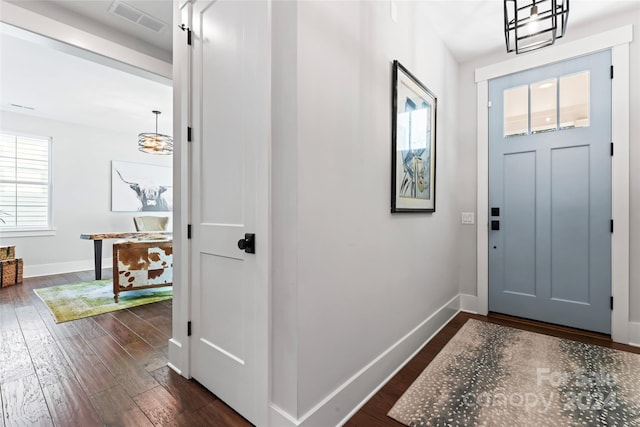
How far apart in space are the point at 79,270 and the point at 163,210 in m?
1.93

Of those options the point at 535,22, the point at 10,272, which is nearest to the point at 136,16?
the point at 535,22

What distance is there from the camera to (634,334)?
241cm

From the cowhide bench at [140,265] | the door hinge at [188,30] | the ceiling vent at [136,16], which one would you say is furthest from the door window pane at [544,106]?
the cowhide bench at [140,265]

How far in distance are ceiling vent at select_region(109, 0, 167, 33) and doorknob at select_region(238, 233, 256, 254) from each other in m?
2.38

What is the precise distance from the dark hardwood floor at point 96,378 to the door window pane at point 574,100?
3.54 meters

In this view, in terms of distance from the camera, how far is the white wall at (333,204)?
1290 millimetres

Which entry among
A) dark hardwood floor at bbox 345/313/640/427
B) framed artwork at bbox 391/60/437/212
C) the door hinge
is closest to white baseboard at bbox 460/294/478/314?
dark hardwood floor at bbox 345/313/640/427

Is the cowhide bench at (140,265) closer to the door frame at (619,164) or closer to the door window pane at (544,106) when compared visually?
the door window pane at (544,106)

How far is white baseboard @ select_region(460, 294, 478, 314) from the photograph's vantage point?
3154 mm

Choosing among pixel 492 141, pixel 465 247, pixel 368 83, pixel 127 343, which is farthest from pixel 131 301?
pixel 492 141

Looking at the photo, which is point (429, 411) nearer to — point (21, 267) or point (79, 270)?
point (21, 267)

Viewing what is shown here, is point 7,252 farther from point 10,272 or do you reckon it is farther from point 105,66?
point 105,66

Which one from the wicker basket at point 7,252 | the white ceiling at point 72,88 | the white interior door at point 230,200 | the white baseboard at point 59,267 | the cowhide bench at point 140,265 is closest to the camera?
the white interior door at point 230,200

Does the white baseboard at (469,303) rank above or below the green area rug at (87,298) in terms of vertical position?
above
